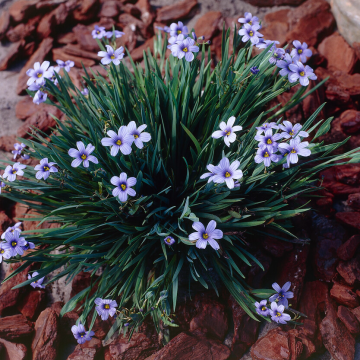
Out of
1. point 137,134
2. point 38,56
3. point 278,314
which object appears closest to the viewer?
point 137,134

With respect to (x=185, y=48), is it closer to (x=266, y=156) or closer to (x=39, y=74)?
(x=266, y=156)

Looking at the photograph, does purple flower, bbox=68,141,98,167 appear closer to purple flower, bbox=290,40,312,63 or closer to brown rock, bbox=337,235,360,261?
purple flower, bbox=290,40,312,63

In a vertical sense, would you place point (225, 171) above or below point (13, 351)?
above

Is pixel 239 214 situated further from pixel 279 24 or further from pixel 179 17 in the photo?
pixel 179 17

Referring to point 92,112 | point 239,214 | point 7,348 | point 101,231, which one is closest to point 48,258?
point 101,231

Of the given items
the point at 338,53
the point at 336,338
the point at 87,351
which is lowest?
the point at 336,338

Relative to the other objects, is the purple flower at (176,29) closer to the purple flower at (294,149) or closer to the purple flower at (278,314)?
the purple flower at (294,149)

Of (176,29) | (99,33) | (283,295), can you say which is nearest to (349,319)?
(283,295)
